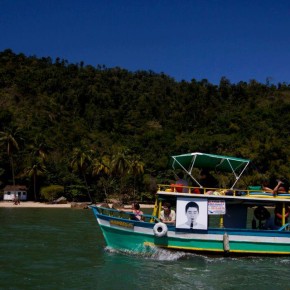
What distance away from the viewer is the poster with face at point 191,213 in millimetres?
16047

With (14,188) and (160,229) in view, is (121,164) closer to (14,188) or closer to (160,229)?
(14,188)

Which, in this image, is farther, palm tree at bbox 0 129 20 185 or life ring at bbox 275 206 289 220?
palm tree at bbox 0 129 20 185

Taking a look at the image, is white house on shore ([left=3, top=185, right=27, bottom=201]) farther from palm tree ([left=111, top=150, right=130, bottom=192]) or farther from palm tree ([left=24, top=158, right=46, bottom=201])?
palm tree ([left=111, top=150, right=130, bottom=192])

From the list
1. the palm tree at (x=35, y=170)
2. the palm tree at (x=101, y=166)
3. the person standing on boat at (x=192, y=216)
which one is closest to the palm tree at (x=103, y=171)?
the palm tree at (x=101, y=166)

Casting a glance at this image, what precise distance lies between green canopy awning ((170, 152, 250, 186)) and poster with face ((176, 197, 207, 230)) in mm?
1130

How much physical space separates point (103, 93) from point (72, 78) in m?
11.3

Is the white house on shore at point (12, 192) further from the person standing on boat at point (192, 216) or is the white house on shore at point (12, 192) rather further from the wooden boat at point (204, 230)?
the person standing on boat at point (192, 216)

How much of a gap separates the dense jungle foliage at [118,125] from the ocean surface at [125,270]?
4068 centimetres

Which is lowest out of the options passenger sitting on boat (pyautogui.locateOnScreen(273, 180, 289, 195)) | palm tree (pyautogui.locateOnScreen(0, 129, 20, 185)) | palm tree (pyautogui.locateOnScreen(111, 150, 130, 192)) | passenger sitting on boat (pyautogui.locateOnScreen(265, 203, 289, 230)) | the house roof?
the house roof

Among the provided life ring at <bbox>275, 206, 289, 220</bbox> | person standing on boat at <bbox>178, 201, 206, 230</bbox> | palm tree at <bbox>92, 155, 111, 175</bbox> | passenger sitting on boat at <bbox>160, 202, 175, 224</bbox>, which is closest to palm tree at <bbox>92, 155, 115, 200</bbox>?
palm tree at <bbox>92, 155, 111, 175</bbox>

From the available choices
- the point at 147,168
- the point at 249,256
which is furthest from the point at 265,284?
the point at 147,168

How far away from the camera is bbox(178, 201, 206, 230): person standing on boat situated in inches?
631

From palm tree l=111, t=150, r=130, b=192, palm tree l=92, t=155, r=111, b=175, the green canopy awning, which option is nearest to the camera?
the green canopy awning

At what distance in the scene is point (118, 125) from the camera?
94625mm
